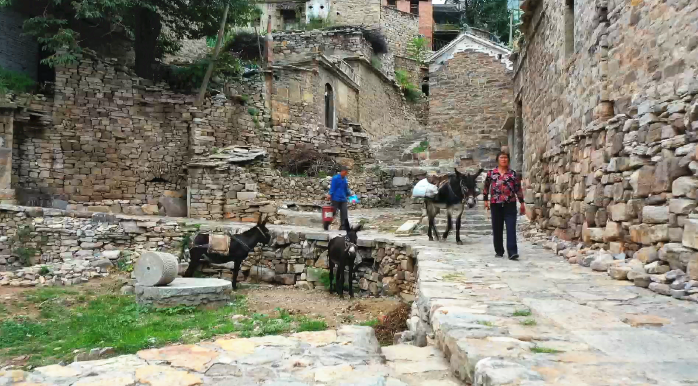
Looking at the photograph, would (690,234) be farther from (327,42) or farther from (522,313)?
(327,42)

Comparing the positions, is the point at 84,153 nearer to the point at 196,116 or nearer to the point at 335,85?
the point at 196,116

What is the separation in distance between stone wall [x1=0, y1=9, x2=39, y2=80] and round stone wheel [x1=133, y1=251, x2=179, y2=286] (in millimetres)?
13516

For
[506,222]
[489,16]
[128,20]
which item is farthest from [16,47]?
[489,16]

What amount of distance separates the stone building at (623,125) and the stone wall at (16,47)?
17564mm

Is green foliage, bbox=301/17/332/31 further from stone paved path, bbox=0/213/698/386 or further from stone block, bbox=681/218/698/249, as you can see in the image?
stone paved path, bbox=0/213/698/386

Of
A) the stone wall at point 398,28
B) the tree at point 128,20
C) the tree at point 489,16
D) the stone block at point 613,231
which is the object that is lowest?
the stone block at point 613,231

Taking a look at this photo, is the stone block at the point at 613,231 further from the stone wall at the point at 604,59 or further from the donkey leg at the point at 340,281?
the donkey leg at the point at 340,281

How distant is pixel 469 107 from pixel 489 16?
2085cm

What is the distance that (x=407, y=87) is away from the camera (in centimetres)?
3206

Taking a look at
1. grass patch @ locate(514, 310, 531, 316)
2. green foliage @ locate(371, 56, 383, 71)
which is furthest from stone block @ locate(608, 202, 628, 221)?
green foliage @ locate(371, 56, 383, 71)

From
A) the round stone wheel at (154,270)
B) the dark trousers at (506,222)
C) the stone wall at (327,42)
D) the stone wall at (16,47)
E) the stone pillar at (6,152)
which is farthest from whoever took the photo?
the stone wall at (327,42)

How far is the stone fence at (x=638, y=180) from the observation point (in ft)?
14.9

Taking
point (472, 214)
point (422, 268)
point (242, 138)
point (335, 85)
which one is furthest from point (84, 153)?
point (422, 268)

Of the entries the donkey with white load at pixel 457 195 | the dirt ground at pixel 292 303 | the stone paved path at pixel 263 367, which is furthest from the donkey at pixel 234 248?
the stone paved path at pixel 263 367
